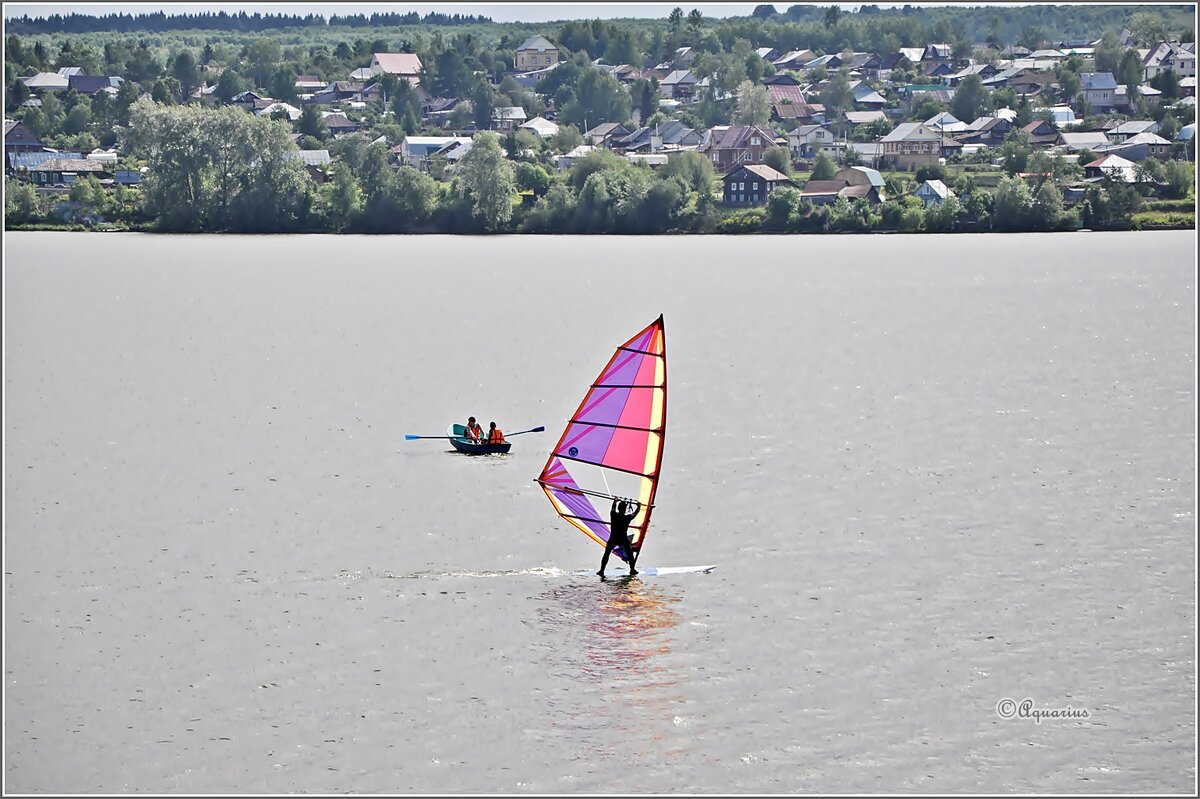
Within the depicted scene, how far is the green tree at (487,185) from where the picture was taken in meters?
148

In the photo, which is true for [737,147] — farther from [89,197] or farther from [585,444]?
[585,444]

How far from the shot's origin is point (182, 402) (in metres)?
61.9

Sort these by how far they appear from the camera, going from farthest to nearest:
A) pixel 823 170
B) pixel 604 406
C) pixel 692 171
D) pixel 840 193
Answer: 1. pixel 823 170
2. pixel 692 171
3. pixel 840 193
4. pixel 604 406

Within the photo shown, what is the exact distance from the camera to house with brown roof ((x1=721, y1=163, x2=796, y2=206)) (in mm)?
163250

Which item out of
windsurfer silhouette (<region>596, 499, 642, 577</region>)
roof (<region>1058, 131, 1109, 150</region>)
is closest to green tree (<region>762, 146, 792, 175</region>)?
roof (<region>1058, 131, 1109, 150</region>)

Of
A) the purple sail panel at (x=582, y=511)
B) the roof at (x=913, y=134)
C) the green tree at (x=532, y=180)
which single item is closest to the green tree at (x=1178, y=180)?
the roof at (x=913, y=134)

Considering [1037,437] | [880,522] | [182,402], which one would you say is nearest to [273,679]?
[880,522]

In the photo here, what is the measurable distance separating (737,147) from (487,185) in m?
44.4

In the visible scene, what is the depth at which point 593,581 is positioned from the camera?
113 ft

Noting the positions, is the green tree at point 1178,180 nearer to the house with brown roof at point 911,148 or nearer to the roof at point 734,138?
the house with brown roof at point 911,148

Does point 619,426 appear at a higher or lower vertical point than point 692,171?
higher

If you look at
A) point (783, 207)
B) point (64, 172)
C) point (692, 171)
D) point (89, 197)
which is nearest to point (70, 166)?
point (64, 172)

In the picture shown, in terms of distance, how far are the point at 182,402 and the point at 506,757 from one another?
127 ft

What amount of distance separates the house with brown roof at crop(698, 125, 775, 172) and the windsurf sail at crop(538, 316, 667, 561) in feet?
490
